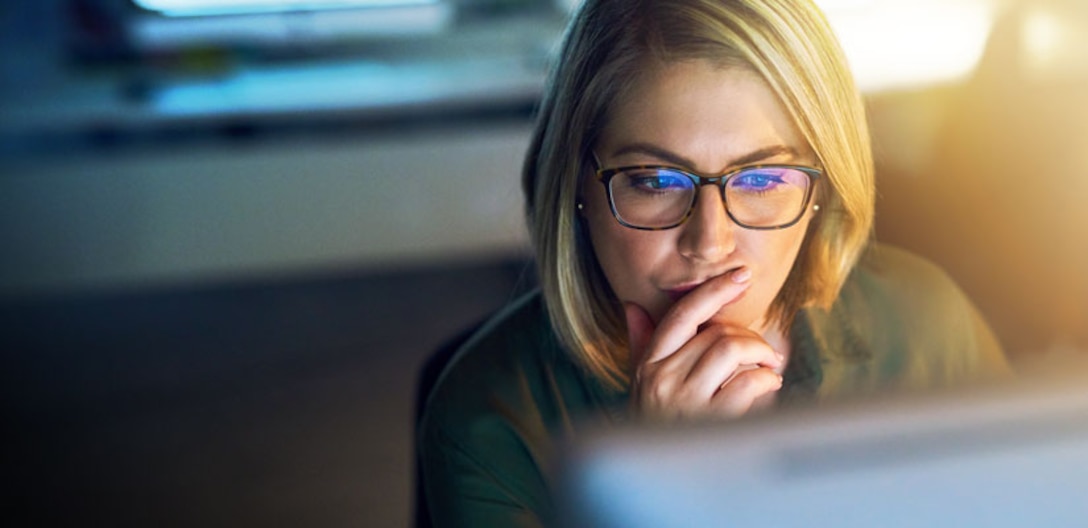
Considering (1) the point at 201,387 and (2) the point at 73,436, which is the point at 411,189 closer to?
(1) the point at 201,387

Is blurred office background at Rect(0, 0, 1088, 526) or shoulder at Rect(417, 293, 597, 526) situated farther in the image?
blurred office background at Rect(0, 0, 1088, 526)

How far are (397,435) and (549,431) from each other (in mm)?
1276

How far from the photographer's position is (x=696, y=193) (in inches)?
24.3

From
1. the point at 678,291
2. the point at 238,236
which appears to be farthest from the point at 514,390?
the point at 238,236

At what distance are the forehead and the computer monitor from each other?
32 centimetres

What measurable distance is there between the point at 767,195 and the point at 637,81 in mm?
96

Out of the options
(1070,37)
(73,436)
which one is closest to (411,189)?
(73,436)

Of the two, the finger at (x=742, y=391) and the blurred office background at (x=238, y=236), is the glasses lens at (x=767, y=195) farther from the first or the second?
the blurred office background at (x=238, y=236)

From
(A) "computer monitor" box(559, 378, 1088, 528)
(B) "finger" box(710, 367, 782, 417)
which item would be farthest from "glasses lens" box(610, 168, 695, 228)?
(A) "computer monitor" box(559, 378, 1088, 528)

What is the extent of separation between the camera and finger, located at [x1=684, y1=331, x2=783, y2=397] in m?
0.57

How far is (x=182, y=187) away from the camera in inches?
84.8

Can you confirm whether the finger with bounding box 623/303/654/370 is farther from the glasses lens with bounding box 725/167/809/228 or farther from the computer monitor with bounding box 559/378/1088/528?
the computer monitor with bounding box 559/378/1088/528

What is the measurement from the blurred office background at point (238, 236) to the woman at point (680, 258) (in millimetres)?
871

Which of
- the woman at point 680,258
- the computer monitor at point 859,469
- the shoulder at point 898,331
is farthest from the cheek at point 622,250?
the computer monitor at point 859,469
